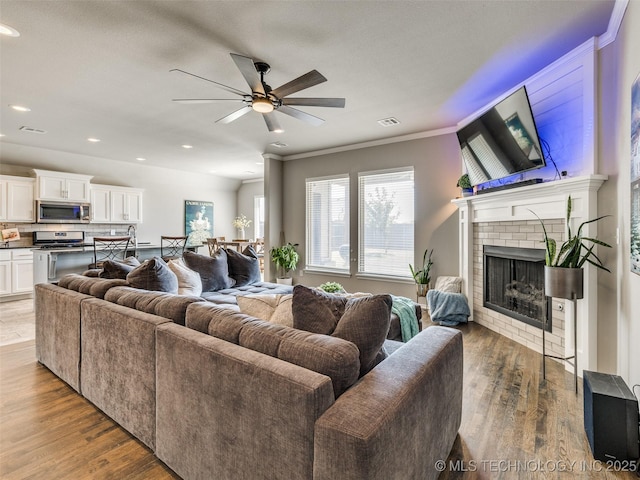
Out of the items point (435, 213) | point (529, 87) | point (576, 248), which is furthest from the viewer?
point (435, 213)

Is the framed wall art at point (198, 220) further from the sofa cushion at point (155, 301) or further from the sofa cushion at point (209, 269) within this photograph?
the sofa cushion at point (155, 301)

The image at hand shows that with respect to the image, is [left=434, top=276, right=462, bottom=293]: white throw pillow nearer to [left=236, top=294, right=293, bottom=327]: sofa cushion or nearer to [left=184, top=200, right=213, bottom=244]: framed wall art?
[left=236, top=294, right=293, bottom=327]: sofa cushion

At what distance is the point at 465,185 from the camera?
4336mm

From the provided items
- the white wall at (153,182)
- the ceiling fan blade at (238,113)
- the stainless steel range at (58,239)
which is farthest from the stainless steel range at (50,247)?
the ceiling fan blade at (238,113)

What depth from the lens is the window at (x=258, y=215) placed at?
927 centimetres

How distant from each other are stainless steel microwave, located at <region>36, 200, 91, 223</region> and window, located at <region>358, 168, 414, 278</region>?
548 centimetres

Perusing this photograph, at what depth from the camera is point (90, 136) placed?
5.17 metres

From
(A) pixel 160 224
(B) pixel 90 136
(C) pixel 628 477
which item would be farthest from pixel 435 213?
(A) pixel 160 224

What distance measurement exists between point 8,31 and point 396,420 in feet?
11.9

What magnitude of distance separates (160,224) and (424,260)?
20.4 ft

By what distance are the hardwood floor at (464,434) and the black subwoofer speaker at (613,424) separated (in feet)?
0.30

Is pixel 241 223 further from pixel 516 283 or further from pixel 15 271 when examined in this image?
pixel 516 283

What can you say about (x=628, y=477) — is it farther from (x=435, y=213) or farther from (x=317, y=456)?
(x=435, y=213)

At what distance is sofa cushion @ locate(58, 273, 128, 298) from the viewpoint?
8.04 feet
